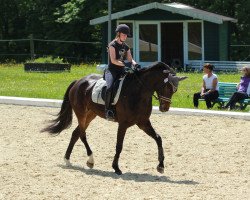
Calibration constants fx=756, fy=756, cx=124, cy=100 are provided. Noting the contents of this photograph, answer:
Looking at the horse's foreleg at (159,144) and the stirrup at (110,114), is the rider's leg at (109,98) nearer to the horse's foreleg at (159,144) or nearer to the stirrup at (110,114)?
the stirrup at (110,114)

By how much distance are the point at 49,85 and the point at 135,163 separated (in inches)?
469

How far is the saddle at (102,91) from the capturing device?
32.5 feet

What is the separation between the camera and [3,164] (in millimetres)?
10117

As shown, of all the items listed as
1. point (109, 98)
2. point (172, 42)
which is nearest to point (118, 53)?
point (109, 98)

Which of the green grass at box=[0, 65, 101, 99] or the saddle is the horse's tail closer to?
the saddle

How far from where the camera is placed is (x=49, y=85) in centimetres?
2189

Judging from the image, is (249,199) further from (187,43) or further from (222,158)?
(187,43)

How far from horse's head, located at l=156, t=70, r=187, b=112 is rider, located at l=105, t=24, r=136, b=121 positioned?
0.56m

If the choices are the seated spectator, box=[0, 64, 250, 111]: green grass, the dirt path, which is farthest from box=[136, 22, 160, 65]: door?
the dirt path

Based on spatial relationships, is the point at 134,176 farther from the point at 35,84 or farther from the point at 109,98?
the point at 35,84

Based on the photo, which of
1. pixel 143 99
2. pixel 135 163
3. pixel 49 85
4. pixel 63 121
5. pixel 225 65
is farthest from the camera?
pixel 225 65

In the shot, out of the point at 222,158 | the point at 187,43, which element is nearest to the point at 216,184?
the point at 222,158

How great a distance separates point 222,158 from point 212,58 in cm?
2062

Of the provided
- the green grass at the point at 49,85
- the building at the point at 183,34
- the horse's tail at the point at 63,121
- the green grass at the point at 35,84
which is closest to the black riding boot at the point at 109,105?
the horse's tail at the point at 63,121
